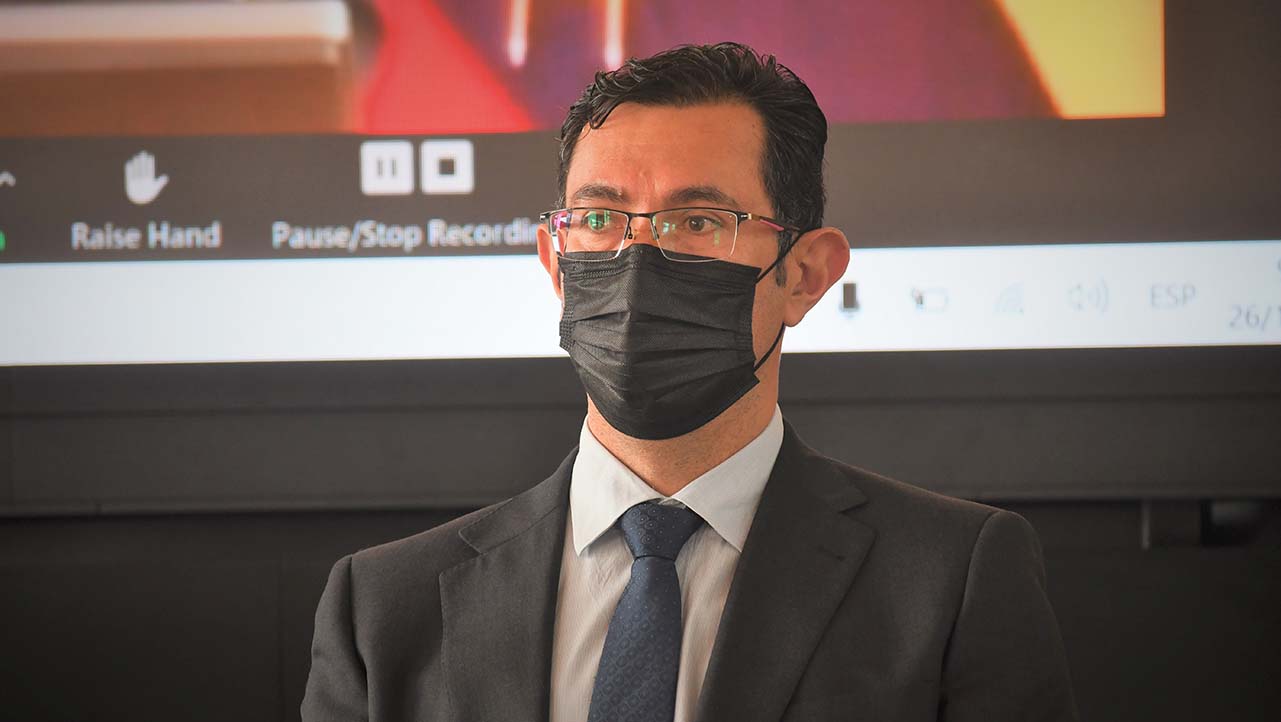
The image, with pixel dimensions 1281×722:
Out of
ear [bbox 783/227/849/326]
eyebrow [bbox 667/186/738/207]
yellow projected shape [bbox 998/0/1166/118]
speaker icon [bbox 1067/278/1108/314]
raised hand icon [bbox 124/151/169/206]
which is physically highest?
yellow projected shape [bbox 998/0/1166/118]

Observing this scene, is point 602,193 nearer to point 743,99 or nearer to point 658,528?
point 743,99

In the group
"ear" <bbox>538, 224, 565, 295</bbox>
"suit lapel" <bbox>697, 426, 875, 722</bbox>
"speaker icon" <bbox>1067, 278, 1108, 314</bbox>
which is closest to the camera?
"suit lapel" <bbox>697, 426, 875, 722</bbox>

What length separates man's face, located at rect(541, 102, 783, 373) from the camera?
136 cm

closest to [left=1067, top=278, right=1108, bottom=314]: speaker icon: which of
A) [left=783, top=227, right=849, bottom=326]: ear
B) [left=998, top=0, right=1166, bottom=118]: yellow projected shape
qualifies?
[left=998, top=0, right=1166, bottom=118]: yellow projected shape

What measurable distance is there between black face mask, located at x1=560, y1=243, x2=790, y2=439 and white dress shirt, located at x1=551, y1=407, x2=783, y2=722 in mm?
62

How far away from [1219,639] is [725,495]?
1452mm

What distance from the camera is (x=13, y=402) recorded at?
237cm

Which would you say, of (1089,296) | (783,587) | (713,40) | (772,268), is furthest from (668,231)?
(1089,296)

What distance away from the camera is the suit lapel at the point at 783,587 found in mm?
1238

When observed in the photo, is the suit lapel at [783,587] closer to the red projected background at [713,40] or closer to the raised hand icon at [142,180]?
the red projected background at [713,40]

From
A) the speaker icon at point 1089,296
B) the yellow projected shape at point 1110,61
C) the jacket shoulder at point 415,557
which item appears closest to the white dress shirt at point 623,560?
the jacket shoulder at point 415,557

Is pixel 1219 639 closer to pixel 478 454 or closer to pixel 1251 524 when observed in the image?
pixel 1251 524

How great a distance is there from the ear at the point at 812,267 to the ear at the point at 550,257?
0.27 meters

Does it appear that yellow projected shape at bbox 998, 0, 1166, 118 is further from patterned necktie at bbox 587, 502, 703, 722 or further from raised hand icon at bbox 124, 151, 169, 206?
raised hand icon at bbox 124, 151, 169, 206
